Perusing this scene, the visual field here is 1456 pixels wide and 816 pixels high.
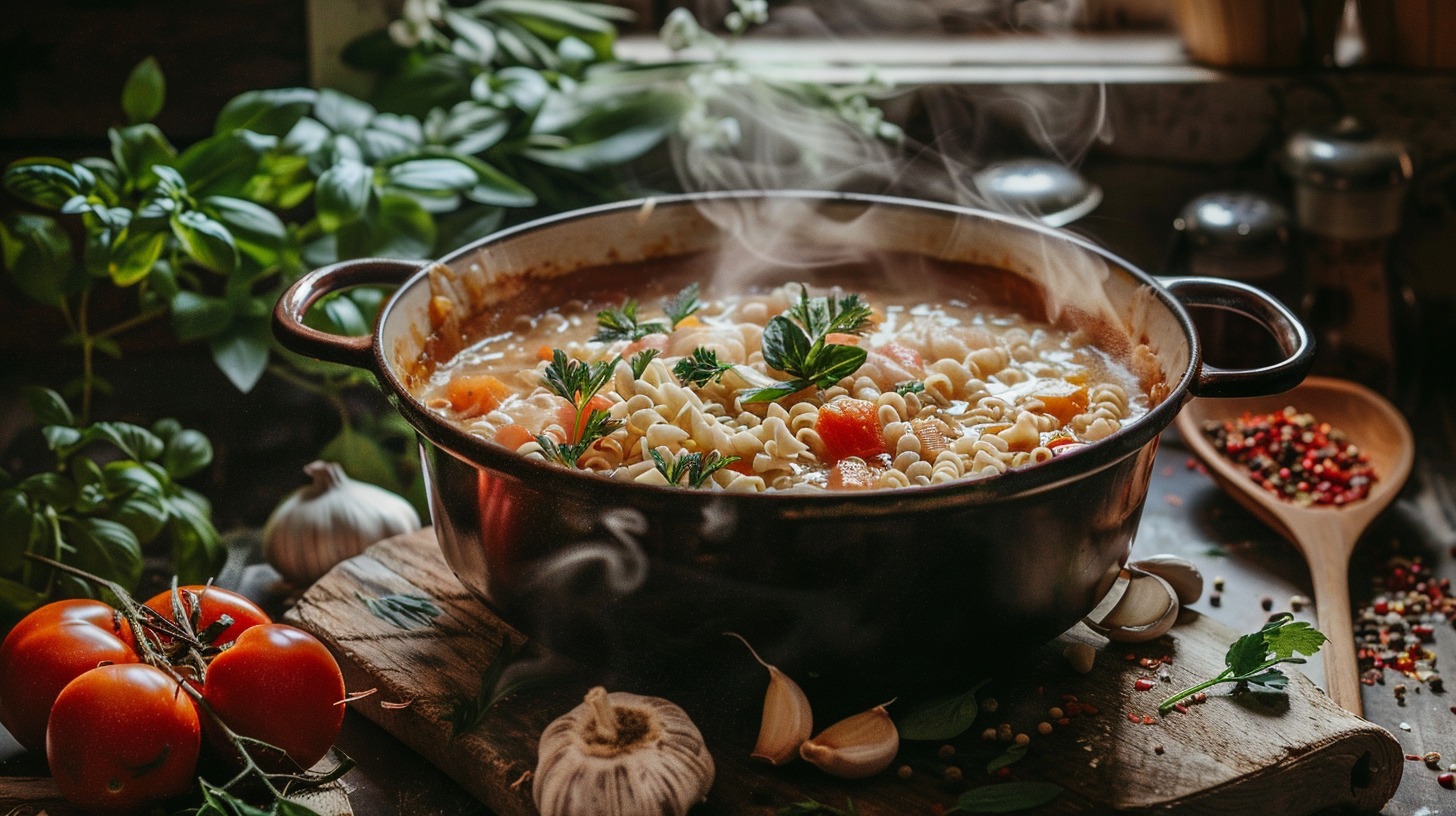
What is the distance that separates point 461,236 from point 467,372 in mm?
465

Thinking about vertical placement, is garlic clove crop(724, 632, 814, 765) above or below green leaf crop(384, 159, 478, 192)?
below

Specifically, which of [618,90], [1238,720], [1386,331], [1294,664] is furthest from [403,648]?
[1386,331]

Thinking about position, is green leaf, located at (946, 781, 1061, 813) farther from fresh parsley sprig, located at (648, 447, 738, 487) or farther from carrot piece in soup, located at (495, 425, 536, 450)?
carrot piece in soup, located at (495, 425, 536, 450)

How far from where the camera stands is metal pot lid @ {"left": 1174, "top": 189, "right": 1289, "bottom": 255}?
91.9 inches

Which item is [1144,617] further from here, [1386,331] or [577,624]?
[1386,331]

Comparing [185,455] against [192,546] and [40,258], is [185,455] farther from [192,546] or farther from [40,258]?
[40,258]

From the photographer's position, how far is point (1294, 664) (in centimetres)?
156

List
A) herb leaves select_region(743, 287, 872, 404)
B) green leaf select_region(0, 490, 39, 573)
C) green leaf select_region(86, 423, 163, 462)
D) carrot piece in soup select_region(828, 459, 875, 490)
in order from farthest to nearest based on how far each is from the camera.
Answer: green leaf select_region(86, 423, 163, 462)
green leaf select_region(0, 490, 39, 573)
herb leaves select_region(743, 287, 872, 404)
carrot piece in soup select_region(828, 459, 875, 490)

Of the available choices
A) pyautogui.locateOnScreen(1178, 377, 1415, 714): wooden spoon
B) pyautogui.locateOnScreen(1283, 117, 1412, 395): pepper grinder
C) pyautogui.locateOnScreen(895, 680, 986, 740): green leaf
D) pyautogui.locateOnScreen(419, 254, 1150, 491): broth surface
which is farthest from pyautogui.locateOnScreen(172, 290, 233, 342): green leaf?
pyautogui.locateOnScreen(1283, 117, 1412, 395): pepper grinder

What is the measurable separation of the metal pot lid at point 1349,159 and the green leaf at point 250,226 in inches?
75.4

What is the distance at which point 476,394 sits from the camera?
5.68 feet

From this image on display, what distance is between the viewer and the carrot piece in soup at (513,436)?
4.99ft

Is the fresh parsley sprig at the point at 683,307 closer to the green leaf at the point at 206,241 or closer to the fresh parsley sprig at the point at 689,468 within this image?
the fresh parsley sprig at the point at 689,468

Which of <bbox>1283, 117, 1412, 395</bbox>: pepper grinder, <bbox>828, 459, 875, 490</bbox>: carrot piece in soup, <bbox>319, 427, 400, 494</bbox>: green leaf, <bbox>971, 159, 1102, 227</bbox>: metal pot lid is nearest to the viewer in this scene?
<bbox>828, 459, 875, 490</bbox>: carrot piece in soup
